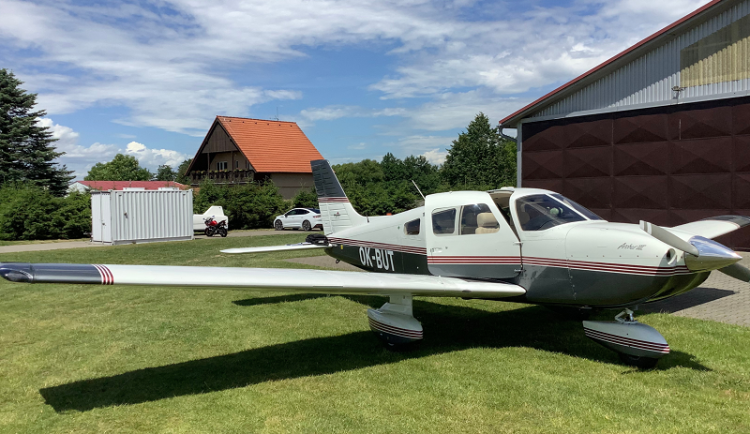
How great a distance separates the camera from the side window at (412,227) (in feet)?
24.2

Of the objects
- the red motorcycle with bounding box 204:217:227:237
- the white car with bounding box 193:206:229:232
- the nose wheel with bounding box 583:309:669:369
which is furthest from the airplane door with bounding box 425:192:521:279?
the white car with bounding box 193:206:229:232

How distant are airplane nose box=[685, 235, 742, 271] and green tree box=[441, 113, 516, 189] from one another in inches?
2222

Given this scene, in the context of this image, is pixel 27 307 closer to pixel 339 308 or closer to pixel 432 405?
pixel 339 308

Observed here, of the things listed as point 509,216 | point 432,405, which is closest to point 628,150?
point 509,216

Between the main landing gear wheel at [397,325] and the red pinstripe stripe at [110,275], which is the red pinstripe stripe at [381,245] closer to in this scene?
the main landing gear wheel at [397,325]

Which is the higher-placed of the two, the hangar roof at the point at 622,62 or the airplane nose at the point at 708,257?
the hangar roof at the point at 622,62

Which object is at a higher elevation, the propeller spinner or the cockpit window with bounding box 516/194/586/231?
the cockpit window with bounding box 516/194/586/231

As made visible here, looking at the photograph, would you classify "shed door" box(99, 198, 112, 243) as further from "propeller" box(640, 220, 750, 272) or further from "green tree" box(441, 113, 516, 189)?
"green tree" box(441, 113, 516, 189)

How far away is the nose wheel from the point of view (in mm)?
5230

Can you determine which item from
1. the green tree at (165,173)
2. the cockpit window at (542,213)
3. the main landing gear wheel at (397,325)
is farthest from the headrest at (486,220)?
the green tree at (165,173)

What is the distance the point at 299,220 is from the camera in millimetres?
29609

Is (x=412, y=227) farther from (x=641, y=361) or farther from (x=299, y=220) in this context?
(x=299, y=220)

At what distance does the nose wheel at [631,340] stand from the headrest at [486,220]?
5.19ft

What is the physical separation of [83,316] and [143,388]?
4125 millimetres
